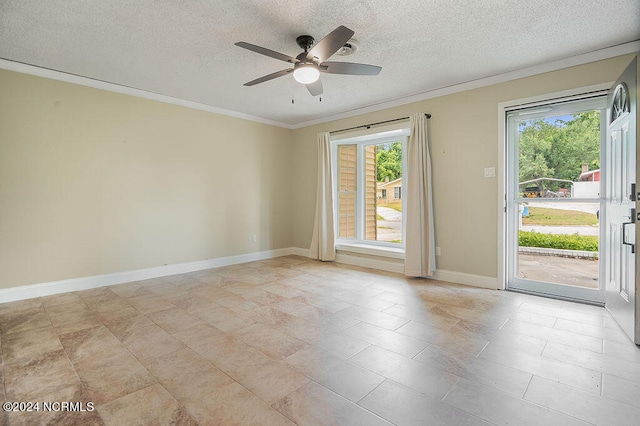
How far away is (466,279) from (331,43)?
3.35 m

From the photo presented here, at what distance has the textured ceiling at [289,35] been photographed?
8.04ft

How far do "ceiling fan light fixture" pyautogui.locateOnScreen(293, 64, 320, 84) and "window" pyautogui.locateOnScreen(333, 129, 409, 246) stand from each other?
8.31 feet

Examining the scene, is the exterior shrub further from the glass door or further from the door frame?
the door frame

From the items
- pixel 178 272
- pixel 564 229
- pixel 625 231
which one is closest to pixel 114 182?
pixel 178 272

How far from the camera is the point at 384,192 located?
17.9ft

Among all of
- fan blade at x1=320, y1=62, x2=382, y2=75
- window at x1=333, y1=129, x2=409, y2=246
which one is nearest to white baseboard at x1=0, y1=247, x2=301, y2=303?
window at x1=333, y1=129, x2=409, y2=246

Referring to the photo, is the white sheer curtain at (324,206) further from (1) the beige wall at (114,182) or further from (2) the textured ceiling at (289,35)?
(2) the textured ceiling at (289,35)

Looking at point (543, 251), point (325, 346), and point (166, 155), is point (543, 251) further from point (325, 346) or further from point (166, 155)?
point (166, 155)

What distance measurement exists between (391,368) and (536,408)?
2.62 ft

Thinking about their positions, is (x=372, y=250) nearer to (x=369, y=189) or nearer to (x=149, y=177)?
(x=369, y=189)

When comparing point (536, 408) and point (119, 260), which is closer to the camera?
point (536, 408)

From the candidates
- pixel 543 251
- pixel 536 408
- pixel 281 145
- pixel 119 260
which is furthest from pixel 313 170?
pixel 536 408

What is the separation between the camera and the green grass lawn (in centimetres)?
342

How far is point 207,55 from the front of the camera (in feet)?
10.7
